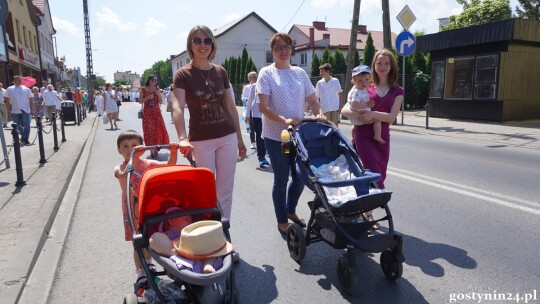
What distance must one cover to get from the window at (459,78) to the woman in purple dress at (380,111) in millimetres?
14942

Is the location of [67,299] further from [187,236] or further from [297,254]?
[297,254]

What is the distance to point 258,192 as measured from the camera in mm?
6551

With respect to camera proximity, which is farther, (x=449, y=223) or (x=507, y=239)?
(x=449, y=223)

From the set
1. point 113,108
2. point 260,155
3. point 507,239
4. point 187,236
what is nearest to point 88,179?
point 260,155

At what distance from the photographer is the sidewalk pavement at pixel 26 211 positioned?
12.0 feet

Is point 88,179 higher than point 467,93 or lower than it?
lower

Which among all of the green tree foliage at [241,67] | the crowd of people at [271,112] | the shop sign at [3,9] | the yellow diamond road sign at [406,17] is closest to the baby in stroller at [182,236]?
the crowd of people at [271,112]

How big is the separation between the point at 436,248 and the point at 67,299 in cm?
338

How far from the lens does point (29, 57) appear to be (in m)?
30.6

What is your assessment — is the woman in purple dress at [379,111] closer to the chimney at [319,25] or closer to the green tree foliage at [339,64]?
the green tree foliage at [339,64]

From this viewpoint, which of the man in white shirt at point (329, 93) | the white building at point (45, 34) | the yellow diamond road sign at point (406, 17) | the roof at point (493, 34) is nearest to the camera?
the man in white shirt at point (329, 93)

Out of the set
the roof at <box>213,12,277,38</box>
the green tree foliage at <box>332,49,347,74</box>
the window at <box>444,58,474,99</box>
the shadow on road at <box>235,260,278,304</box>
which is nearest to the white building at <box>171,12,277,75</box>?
the roof at <box>213,12,277,38</box>

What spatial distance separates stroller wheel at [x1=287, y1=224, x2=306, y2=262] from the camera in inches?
148

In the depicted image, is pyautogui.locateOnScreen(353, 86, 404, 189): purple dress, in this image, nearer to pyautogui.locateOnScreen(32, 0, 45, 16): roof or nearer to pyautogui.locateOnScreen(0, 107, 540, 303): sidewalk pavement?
pyautogui.locateOnScreen(0, 107, 540, 303): sidewalk pavement
